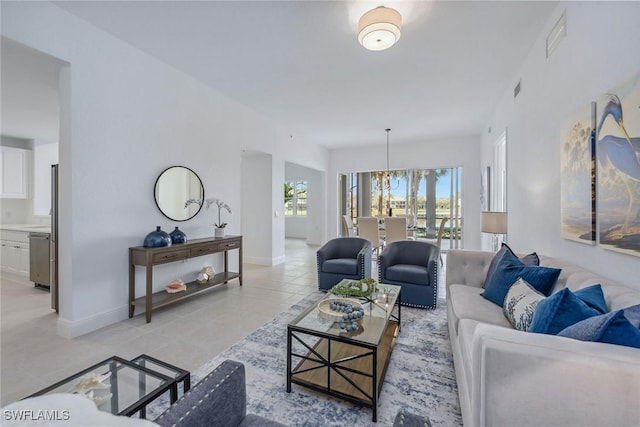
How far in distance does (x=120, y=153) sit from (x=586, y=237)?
4.20 meters

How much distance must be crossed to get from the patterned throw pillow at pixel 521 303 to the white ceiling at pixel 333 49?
2.35 metres

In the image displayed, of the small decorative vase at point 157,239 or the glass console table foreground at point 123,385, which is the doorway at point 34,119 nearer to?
the small decorative vase at point 157,239

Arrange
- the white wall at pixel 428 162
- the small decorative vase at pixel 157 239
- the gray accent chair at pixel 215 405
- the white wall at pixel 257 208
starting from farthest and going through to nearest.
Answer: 1. the white wall at pixel 428 162
2. the white wall at pixel 257 208
3. the small decorative vase at pixel 157 239
4. the gray accent chair at pixel 215 405

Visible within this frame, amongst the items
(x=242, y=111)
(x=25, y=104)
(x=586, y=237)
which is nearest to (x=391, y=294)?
(x=586, y=237)

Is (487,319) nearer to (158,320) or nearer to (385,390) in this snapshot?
(385,390)

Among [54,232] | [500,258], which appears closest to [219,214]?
[54,232]

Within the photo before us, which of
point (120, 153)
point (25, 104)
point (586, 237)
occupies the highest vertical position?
point (25, 104)

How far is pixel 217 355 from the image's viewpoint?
7.32 feet

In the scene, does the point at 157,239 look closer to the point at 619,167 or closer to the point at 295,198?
the point at 619,167

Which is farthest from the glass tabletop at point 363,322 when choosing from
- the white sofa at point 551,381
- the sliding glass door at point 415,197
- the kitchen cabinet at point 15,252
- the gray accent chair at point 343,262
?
the kitchen cabinet at point 15,252

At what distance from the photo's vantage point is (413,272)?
3.24 metres

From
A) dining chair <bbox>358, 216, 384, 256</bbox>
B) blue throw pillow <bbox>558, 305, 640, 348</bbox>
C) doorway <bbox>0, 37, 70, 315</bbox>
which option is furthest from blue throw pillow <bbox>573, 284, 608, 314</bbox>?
dining chair <bbox>358, 216, 384, 256</bbox>

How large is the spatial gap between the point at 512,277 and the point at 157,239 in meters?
3.47

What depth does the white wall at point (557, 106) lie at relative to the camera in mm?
1535
